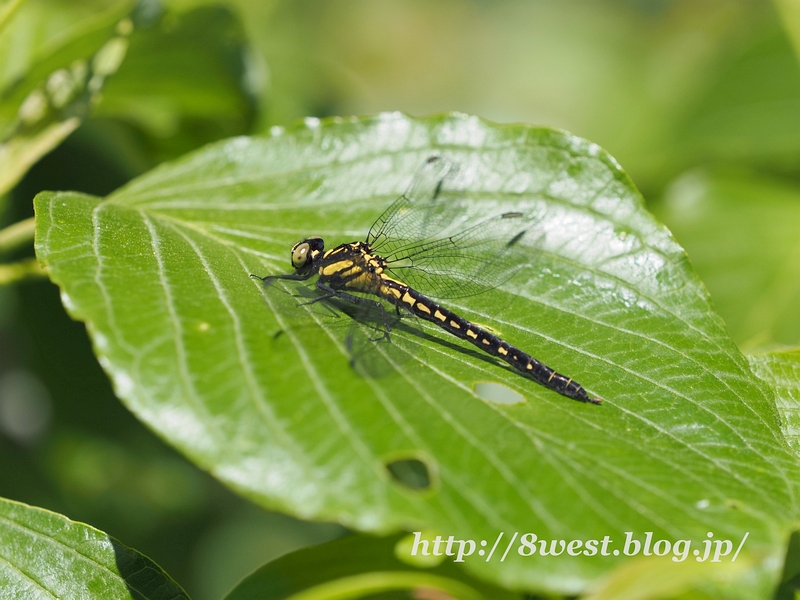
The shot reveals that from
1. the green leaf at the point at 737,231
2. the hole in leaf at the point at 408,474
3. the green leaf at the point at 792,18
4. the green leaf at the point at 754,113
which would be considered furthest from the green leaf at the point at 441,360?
the green leaf at the point at 792,18

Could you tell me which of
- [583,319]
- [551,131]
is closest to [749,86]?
[551,131]

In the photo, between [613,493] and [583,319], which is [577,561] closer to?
[613,493]

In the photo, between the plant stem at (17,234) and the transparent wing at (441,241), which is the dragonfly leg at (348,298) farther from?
the plant stem at (17,234)

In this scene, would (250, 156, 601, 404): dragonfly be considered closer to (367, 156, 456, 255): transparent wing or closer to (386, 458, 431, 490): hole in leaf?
(367, 156, 456, 255): transparent wing

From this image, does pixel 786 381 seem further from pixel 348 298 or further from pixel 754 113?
pixel 754 113

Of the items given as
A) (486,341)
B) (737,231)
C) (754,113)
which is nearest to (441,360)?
(486,341)

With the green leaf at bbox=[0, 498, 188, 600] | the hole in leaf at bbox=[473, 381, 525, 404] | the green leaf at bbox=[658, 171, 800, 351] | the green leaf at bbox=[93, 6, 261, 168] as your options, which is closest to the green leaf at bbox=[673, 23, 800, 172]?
the green leaf at bbox=[658, 171, 800, 351]
